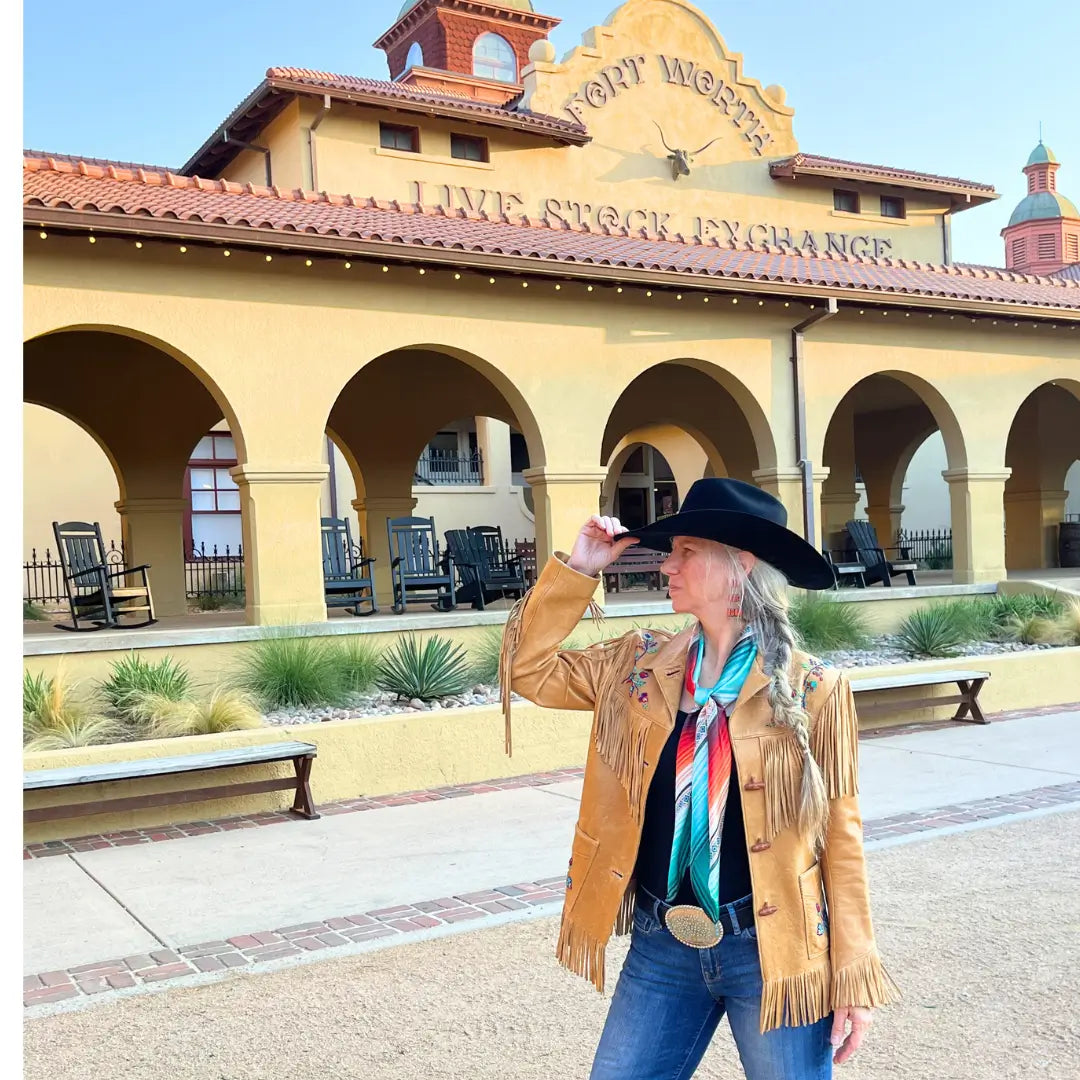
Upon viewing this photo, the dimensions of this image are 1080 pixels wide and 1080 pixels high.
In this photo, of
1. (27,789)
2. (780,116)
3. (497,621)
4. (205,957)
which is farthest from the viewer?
(780,116)

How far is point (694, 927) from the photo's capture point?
2344mm

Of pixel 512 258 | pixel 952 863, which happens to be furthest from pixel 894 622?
pixel 952 863

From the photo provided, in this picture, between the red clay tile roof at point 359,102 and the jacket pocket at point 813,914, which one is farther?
the red clay tile roof at point 359,102

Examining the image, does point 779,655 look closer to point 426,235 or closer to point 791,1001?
point 791,1001

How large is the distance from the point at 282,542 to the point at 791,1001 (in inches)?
347

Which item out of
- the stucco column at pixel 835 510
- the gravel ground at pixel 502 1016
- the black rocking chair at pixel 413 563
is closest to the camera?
the gravel ground at pixel 502 1016

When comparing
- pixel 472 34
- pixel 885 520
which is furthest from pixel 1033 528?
pixel 472 34

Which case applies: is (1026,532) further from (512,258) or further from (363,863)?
(363,863)

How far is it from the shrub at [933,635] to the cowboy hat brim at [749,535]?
9818 millimetres

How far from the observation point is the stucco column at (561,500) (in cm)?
1208

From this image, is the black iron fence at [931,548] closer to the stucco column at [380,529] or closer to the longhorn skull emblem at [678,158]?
the longhorn skull emblem at [678,158]

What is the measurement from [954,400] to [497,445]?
12962mm

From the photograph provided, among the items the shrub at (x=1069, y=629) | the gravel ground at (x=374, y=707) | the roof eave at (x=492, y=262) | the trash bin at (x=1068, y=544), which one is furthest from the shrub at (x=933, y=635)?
the trash bin at (x=1068, y=544)

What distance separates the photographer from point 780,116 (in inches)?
843
